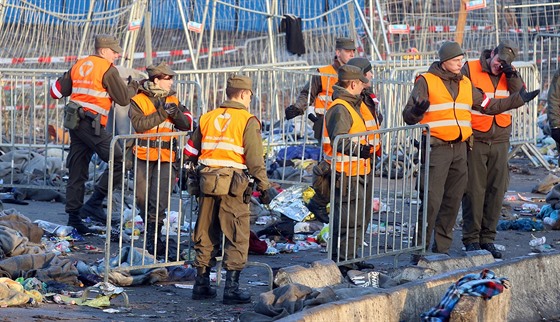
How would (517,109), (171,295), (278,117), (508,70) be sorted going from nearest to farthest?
(171,295) → (508,70) → (278,117) → (517,109)

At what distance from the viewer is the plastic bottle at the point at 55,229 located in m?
11.8

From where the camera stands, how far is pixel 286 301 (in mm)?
7812

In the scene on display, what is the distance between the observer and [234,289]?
917 centimetres

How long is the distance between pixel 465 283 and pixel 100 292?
2.79 meters

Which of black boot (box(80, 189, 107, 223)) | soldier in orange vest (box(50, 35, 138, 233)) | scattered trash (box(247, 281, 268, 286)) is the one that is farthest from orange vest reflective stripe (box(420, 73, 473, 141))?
black boot (box(80, 189, 107, 223))

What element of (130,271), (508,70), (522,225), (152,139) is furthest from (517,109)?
(130,271)

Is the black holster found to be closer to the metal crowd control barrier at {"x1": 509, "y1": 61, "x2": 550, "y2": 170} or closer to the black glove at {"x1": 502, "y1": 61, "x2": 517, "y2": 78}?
the black glove at {"x1": 502, "y1": 61, "x2": 517, "y2": 78}

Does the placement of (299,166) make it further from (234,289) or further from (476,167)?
(234,289)

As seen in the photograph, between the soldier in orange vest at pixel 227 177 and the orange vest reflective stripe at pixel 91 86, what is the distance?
291cm

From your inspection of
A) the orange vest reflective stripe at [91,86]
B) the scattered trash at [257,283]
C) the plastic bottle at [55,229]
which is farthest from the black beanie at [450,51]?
the plastic bottle at [55,229]

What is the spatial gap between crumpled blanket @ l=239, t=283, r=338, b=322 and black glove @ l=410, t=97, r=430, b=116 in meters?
2.99

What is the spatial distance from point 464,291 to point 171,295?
2561mm

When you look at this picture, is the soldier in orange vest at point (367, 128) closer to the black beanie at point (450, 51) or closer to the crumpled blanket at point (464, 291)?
the black beanie at point (450, 51)

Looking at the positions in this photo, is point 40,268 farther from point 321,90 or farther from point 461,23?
point 461,23
